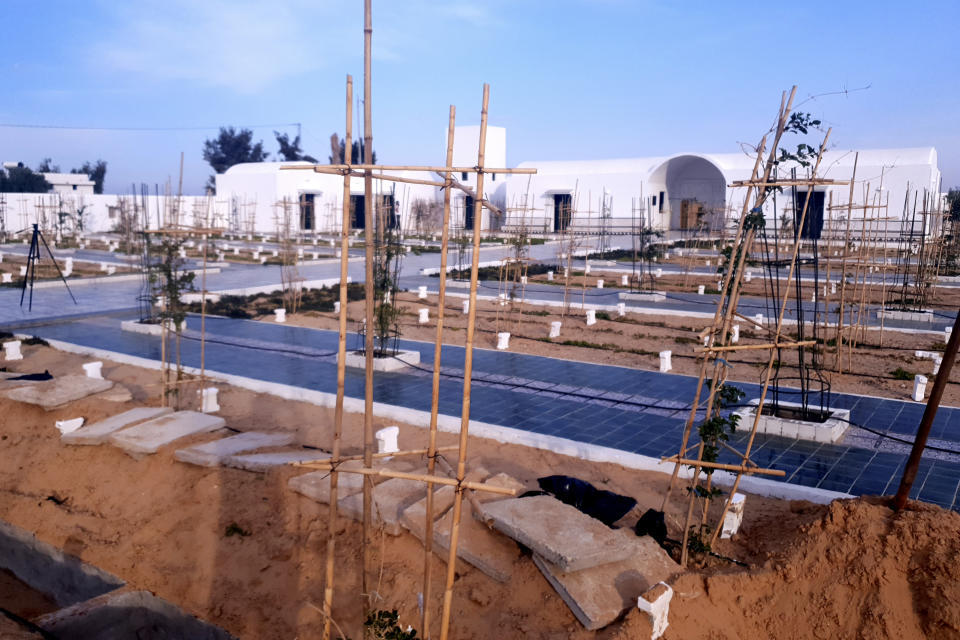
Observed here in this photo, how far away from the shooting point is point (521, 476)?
5.43 metres

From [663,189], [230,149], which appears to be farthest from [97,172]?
[663,189]

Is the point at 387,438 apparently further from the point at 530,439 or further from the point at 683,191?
the point at 683,191

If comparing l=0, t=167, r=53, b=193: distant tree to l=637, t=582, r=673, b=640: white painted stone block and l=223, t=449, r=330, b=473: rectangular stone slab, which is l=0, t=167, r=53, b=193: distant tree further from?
l=637, t=582, r=673, b=640: white painted stone block

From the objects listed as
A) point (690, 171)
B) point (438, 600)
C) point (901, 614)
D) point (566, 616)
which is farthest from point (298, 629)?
point (690, 171)

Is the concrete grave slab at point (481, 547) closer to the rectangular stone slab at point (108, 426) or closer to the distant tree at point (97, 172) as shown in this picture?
the rectangular stone slab at point (108, 426)

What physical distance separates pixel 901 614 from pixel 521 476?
8.52ft

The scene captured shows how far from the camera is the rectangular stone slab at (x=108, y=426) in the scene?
232 inches

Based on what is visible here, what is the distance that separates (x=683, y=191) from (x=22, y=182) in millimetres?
37203

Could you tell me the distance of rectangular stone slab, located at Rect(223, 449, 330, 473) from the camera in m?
5.31

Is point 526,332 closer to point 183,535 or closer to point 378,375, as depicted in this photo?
point 378,375

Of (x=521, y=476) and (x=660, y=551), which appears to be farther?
(x=521, y=476)

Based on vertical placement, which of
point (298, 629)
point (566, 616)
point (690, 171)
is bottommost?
point (298, 629)

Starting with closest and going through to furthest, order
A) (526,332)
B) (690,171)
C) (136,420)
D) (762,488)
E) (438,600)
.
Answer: (438,600) < (762,488) < (136,420) < (526,332) < (690,171)

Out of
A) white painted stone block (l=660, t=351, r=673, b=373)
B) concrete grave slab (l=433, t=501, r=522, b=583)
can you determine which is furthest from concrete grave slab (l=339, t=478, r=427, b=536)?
white painted stone block (l=660, t=351, r=673, b=373)
